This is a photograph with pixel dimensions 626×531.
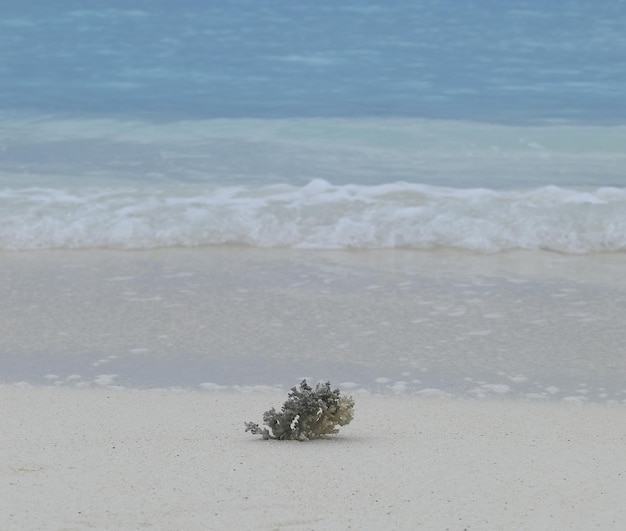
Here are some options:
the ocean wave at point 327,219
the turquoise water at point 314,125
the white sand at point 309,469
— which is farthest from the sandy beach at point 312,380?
the turquoise water at point 314,125

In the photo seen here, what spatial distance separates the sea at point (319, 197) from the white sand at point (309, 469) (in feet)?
1.90

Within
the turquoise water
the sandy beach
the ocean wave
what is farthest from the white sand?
the turquoise water

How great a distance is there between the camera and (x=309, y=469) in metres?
3.38

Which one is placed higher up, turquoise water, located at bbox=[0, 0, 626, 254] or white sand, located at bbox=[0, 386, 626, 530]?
turquoise water, located at bbox=[0, 0, 626, 254]

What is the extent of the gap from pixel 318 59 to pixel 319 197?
25.8ft

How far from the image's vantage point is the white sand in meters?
2.99

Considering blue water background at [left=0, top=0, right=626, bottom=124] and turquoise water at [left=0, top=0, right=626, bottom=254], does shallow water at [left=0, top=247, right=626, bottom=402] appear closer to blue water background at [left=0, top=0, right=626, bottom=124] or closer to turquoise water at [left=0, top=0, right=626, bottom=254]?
turquoise water at [left=0, top=0, right=626, bottom=254]

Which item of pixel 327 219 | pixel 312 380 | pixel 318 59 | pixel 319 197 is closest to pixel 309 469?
pixel 312 380

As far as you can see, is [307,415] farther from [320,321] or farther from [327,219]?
[327,219]

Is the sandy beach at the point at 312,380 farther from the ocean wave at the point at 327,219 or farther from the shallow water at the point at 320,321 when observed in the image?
the ocean wave at the point at 327,219

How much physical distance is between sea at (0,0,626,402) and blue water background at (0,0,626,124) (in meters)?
0.07

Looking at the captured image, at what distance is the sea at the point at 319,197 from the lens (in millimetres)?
5445

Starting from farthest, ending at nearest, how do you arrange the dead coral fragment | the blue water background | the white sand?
the blue water background < the dead coral fragment < the white sand

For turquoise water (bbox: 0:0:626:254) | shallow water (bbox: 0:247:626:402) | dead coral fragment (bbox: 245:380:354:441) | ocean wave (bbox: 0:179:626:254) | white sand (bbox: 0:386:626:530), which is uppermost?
turquoise water (bbox: 0:0:626:254)
